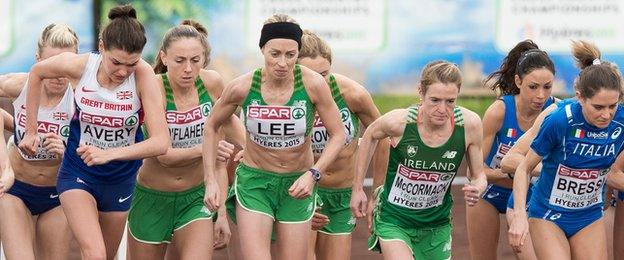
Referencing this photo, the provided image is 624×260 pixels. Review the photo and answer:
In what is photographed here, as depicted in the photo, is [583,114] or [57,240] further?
[57,240]

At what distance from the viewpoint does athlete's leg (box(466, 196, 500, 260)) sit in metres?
9.92

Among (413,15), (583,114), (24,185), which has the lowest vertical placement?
(413,15)

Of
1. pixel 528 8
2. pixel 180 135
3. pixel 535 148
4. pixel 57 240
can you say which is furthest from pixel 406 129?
pixel 528 8

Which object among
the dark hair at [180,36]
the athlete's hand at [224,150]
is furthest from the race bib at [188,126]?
the dark hair at [180,36]

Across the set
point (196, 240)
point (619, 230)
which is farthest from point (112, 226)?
point (619, 230)

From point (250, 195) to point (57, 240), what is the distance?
1415 mm

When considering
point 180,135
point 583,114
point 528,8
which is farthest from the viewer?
point 528,8

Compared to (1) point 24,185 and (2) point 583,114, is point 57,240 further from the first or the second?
(2) point 583,114

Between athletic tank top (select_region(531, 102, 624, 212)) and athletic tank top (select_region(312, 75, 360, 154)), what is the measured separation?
1552 mm

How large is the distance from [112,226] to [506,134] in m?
2.70

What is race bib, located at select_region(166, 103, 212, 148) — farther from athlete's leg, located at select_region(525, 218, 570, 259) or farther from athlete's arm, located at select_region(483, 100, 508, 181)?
athlete's leg, located at select_region(525, 218, 570, 259)

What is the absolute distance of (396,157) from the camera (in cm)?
902

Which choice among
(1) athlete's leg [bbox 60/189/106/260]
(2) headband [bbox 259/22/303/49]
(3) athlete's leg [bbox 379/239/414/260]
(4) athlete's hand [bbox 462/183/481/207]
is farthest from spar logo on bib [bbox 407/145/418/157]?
(1) athlete's leg [bbox 60/189/106/260]

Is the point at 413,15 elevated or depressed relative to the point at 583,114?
depressed
